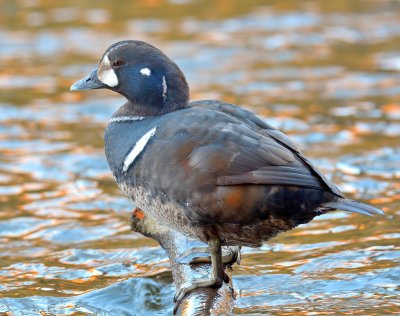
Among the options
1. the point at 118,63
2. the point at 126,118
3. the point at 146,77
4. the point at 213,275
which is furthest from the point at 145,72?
the point at 213,275

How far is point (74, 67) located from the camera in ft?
44.0

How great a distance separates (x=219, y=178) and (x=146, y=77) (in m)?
0.99

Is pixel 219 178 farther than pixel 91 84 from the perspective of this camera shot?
No

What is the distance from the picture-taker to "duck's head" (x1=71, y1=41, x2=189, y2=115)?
6129mm

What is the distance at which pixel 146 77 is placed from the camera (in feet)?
20.2

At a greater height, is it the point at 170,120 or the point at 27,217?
the point at 170,120

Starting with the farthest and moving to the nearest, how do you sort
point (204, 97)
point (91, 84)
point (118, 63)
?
point (204, 97), point (91, 84), point (118, 63)

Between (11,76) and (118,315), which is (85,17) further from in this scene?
(118,315)

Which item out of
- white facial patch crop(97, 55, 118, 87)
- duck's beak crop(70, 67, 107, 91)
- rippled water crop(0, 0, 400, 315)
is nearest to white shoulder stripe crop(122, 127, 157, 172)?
white facial patch crop(97, 55, 118, 87)

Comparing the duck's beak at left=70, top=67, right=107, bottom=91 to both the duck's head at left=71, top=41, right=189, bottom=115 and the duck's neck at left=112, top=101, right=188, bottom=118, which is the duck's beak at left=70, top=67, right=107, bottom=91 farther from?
the duck's neck at left=112, top=101, right=188, bottom=118

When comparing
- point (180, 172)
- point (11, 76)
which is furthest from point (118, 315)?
point (11, 76)

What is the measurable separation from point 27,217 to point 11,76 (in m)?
4.81

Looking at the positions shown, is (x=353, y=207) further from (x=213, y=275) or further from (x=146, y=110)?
(x=146, y=110)

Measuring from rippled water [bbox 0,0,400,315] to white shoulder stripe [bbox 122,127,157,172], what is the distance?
1150 mm
